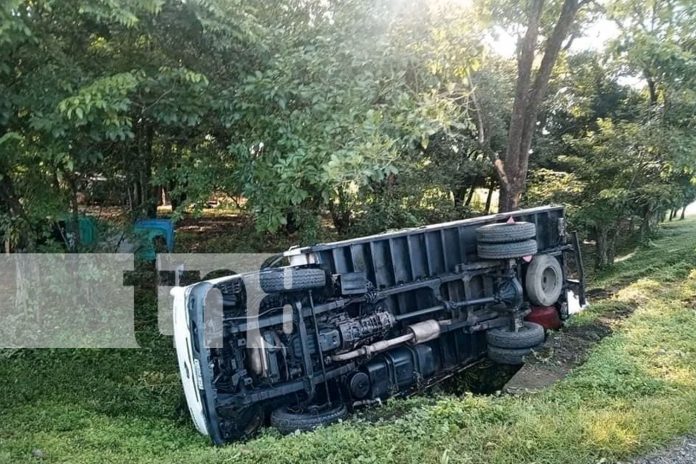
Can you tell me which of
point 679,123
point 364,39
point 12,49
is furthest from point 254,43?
point 679,123

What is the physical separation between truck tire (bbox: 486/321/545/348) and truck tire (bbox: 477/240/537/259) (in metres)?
0.83

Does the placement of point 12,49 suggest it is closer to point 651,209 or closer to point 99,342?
point 99,342

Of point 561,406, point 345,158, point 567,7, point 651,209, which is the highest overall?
point 567,7

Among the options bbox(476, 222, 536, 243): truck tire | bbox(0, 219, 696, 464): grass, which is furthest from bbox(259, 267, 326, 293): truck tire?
bbox(476, 222, 536, 243): truck tire

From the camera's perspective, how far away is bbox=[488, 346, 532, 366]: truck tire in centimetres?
564

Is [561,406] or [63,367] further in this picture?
[63,367]

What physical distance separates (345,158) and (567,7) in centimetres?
537

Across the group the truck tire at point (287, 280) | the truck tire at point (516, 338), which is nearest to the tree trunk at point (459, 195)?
the truck tire at point (516, 338)

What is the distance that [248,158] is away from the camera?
615 cm

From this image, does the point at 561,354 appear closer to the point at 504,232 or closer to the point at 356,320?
the point at 504,232

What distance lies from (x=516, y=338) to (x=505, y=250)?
3.07 ft

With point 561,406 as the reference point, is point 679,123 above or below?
above

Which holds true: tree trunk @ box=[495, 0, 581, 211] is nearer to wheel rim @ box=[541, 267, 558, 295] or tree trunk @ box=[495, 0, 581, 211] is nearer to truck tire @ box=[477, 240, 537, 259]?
wheel rim @ box=[541, 267, 558, 295]

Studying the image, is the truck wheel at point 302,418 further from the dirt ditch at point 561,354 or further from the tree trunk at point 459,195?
the tree trunk at point 459,195
